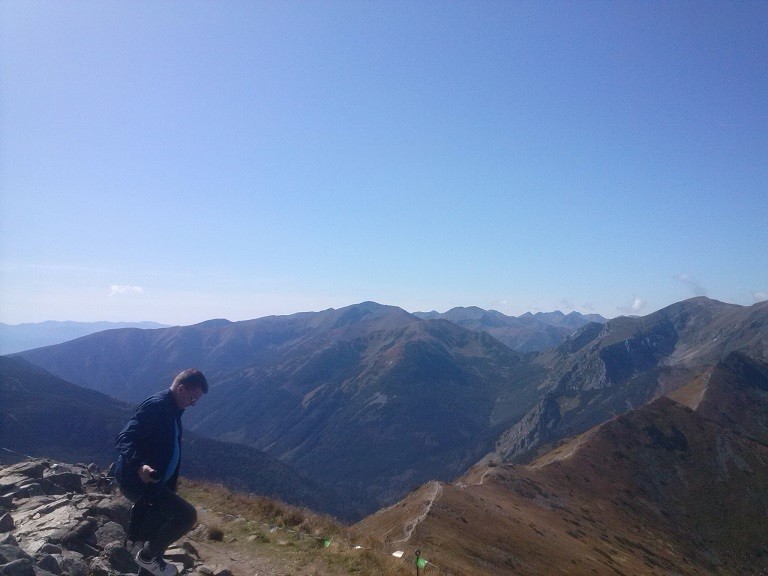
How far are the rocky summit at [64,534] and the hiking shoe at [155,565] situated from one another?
199 centimetres

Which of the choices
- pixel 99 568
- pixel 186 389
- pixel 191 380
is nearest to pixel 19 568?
pixel 99 568

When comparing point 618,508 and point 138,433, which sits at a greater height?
point 138,433

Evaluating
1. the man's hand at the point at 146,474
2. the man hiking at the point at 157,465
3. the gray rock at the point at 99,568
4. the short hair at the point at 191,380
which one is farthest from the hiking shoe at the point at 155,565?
the short hair at the point at 191,380

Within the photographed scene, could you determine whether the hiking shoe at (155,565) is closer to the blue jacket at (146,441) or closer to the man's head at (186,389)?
the blue jacket at (146,441)

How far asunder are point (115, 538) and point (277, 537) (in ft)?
13.8

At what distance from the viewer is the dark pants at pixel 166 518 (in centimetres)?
716

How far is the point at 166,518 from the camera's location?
726 cm

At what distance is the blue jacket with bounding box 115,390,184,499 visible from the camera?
22.9 ft

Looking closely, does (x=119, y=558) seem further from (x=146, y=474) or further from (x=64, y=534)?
(x=146, y=474)

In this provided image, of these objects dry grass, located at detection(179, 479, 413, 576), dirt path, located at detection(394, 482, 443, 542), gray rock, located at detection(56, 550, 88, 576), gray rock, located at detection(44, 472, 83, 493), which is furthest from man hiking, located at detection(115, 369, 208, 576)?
dirt path, located at detection(394, 482, 443, 542)

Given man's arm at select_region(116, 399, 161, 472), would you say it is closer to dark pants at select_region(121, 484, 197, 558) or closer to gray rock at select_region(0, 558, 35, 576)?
dark pants at select_region(121, 484, 197, 558)

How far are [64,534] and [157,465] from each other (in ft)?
14.1

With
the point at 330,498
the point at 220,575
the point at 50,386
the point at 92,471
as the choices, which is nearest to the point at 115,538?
the point at 220,575

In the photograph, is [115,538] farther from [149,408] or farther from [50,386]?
[50,386]
